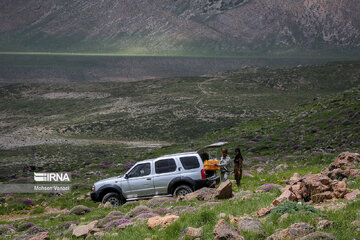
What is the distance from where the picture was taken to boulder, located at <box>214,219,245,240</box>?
10.1 metres

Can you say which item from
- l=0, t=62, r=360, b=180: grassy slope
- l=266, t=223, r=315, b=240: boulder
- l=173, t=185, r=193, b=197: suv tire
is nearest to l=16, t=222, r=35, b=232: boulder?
l=173, t=185, r=193, b=197: suv tire

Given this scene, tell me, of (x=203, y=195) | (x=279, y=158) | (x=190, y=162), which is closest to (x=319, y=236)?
(x=203, y=195)

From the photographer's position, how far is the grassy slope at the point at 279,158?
1085 centimetres

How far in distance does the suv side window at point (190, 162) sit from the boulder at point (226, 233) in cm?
932

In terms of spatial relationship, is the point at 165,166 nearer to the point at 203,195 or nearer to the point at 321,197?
the point at 203,195

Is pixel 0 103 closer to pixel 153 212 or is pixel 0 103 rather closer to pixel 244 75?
pixel 244 75

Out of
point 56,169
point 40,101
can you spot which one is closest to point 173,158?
point 56,169

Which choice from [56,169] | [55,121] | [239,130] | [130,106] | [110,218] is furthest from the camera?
[130,106]

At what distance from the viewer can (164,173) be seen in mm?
20016

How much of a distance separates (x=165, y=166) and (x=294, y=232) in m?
11.0

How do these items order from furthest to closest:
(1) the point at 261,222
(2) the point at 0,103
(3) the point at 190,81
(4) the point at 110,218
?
(3) the point at 190,81
(2) the point at 0,103
(4) the point at 110,218
(1) the point at 261,222

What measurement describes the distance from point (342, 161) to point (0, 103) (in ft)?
293

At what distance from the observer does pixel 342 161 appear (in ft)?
65.6

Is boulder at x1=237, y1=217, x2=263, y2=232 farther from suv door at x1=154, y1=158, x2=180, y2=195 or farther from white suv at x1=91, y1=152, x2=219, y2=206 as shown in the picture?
suv door at x1=154, y1=158, x2=180, y2=195
